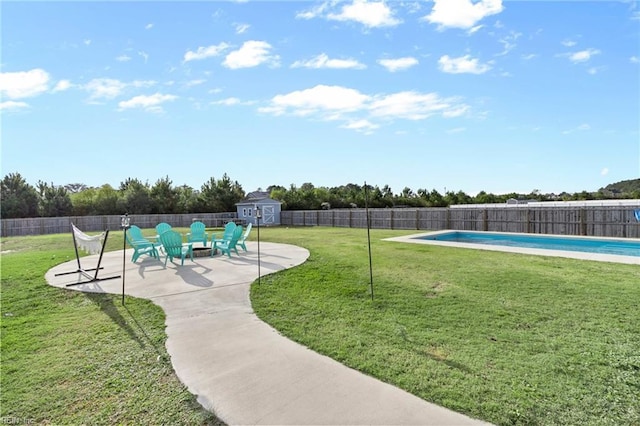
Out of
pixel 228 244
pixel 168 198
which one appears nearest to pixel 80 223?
pixel 168 198

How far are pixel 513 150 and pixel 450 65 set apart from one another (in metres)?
15.2

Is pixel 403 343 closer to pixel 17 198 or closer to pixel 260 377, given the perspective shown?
pixel 260 377

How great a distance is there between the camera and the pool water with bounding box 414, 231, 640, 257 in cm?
1158

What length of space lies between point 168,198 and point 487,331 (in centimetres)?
3387

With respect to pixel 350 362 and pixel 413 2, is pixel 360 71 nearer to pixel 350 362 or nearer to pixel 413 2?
pixel 413 2

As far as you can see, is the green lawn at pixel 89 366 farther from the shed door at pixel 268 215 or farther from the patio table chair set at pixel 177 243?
the shed door at pixel 268 215

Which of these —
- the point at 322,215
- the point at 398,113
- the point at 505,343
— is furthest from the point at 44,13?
the point at 322,215

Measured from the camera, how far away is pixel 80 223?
25.8m

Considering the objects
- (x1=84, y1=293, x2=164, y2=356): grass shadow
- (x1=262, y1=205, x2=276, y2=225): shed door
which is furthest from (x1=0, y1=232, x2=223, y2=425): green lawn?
(x1=262, y1=205, x2=276, y2=225): shed door

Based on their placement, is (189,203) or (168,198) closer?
(168,198)

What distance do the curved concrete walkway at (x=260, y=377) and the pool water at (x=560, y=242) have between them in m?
11.6

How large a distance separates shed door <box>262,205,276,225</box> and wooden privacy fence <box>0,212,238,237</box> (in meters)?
3.54

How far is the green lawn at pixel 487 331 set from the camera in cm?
257

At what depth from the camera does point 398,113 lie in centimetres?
1602
